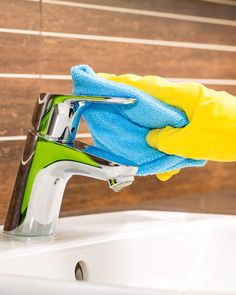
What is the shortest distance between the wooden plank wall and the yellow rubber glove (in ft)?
1.09

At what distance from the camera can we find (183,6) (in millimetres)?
1441

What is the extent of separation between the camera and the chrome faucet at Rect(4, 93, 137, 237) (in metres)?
0.89

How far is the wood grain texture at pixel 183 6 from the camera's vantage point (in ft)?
4.36

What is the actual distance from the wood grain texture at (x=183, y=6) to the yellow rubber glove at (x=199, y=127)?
0.44m

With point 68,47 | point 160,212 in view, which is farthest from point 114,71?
point 160,212

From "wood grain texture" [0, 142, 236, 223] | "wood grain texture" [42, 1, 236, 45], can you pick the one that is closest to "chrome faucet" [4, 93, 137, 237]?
"wood grain texture" [0, 142, 236, 223]

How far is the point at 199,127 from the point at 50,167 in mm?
185

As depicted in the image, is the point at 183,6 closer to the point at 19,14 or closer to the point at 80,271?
the point at 19,14

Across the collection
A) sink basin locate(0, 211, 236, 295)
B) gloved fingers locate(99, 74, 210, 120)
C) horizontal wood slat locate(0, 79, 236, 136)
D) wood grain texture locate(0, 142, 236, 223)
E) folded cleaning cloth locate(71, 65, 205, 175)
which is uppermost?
gloved fingers locate(99, 74, 210, 120)

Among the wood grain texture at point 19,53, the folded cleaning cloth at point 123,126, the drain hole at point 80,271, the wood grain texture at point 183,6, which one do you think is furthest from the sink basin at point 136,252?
the wood grain texture at point 183,6

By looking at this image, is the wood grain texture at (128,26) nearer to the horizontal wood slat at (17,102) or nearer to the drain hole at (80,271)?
the horizontal wood slat at (17,102)

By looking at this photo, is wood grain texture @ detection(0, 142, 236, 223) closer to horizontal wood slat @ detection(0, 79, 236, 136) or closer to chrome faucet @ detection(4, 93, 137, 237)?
horizontal wood slat @ detection(0, 79, 236, 136)

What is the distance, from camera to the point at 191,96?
0.86 metres

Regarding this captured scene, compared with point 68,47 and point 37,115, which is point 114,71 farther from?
point 37,115
